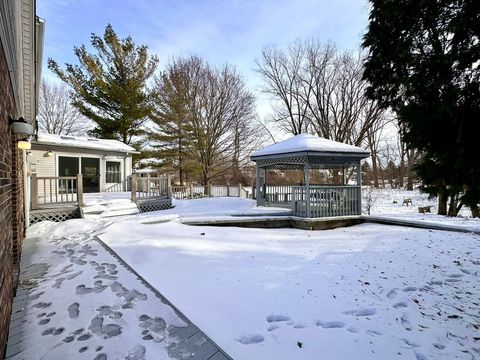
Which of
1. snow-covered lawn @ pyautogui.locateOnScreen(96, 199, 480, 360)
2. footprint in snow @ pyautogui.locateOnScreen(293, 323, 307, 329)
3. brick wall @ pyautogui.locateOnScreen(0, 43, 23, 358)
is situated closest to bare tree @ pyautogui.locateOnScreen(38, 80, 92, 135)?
snow-covered lawn @ pyautogui.locateOnScreen(96, 199, 480, 360)

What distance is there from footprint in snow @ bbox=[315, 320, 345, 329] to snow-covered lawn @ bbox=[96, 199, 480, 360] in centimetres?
1

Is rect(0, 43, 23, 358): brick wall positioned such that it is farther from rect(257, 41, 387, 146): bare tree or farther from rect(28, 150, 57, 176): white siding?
rect(257, 41, 387, 146): bare tree

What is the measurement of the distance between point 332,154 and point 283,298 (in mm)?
7589

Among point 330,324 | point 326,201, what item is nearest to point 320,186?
point 326,201

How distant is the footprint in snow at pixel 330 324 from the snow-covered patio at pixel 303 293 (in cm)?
1

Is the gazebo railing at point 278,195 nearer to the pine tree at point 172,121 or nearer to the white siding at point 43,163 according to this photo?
the pine tree at point 172,121

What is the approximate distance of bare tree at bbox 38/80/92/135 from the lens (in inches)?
1112

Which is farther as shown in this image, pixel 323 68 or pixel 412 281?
pixel 323 68

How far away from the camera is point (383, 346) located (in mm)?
2750

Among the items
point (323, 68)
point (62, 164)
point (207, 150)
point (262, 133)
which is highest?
point (323, 68)

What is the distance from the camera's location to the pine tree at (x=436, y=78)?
2.75 metres

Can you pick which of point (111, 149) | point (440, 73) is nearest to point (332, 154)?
point (440, 73)

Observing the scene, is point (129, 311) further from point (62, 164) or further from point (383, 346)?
point (62, 164)

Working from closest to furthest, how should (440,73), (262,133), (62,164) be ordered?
(440,73), (62,164), (262,133)
